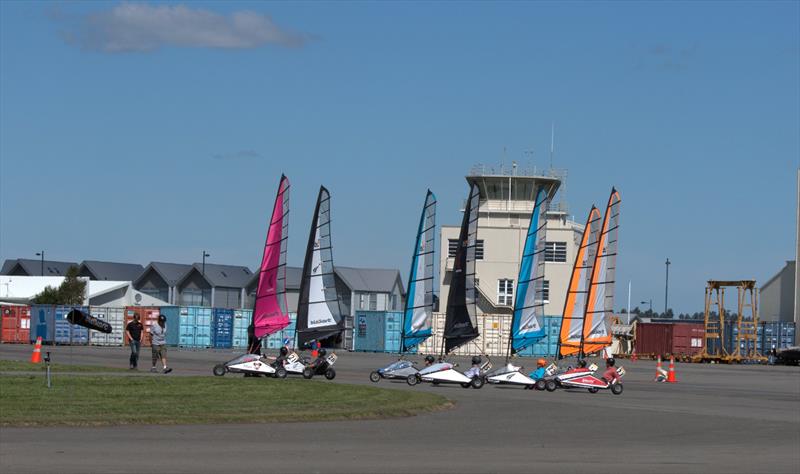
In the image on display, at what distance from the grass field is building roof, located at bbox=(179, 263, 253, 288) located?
97.8 meters

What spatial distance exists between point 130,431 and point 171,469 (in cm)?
495

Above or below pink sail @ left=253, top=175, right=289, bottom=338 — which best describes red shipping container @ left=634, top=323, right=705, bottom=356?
below

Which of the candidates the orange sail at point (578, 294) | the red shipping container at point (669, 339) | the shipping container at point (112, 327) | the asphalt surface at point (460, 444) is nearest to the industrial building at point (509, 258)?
the red shipping container at point (669, 339)

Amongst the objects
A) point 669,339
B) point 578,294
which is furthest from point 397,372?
point 669,339

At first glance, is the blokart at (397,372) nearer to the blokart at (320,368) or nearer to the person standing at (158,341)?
the blokart at (320,368)

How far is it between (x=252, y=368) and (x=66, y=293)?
8049cm

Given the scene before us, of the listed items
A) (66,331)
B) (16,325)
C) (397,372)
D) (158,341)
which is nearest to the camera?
(158,341)

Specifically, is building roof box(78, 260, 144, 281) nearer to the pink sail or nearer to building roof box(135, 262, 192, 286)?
building roof box(135, 262, 192, 286)

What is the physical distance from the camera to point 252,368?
3644 centimetres

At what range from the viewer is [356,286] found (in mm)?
126500

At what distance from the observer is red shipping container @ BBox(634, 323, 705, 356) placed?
83.0 meters

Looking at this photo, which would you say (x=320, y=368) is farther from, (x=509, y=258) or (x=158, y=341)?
(x=509, y=258)

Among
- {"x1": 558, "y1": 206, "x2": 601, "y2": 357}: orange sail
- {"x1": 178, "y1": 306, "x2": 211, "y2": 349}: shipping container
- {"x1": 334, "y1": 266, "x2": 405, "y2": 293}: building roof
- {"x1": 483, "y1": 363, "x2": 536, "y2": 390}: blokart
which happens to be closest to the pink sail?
{"x1": 483, "y1": 363, "x2": 536, "y2": 390}: blokart

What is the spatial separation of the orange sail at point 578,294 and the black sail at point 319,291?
860 cm
